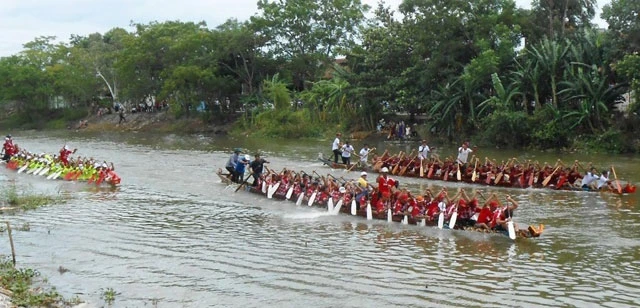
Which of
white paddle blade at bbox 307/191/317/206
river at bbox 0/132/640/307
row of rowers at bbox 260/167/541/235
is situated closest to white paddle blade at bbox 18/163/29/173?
river at bbox 0/132/640/307

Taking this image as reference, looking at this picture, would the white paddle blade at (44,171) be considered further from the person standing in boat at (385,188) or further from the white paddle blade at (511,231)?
the white paddle blade at (511,231)

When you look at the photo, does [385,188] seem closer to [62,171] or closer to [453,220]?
[453,220]

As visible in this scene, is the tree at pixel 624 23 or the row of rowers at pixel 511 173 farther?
the tree at pixel 624 23

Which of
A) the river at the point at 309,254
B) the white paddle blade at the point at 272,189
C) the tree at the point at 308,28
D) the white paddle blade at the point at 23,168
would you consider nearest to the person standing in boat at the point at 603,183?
the river at the point at 309,254

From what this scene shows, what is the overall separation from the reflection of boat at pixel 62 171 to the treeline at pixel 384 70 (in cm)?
2108

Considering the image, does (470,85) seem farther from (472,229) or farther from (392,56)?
(472,229)

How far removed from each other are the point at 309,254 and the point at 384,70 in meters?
31.7

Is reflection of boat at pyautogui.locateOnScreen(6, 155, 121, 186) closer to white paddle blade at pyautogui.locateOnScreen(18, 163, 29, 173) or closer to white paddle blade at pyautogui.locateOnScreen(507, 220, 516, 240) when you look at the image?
white paddle blade at pyautogui.locateOnScreen(18, 163, 29, 173)

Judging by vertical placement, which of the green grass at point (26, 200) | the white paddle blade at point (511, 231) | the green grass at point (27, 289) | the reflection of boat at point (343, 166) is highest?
the reflection of boat at point (343, 166)

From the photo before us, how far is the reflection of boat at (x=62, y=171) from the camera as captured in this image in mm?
25484

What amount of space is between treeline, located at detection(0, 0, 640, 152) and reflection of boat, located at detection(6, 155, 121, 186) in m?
21.1

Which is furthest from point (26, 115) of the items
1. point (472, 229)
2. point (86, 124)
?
point (472, 229)

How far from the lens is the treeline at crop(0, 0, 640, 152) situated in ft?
113

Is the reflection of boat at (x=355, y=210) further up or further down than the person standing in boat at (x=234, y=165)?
further down
